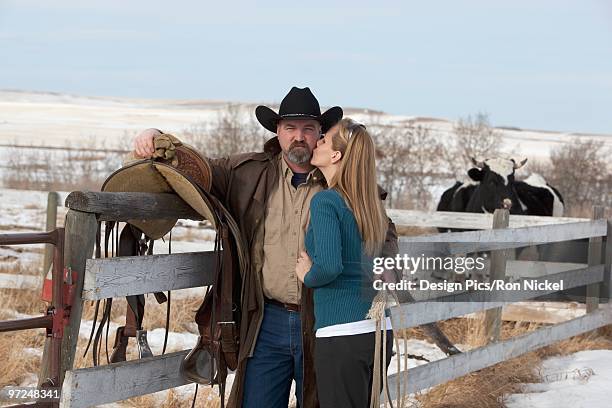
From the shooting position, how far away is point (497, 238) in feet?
22.8

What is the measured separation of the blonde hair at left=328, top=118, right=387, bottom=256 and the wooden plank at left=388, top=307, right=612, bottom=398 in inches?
73.1

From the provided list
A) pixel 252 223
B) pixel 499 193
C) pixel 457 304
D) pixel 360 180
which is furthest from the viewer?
pixel 499 193

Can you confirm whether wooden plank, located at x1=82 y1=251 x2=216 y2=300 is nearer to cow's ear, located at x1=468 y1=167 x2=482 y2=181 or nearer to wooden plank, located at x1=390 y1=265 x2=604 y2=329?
wooden plank, located at x1=390 y1=265 x2=604 y2=329

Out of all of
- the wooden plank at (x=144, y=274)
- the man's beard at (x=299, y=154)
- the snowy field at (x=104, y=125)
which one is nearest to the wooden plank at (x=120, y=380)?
the wooden plank at (x=144, y=274)

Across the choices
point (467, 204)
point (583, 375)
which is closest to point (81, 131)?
point (467, 204)

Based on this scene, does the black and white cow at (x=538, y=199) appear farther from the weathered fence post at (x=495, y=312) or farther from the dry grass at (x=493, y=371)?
the weathered fence post at (x=495, y=312)

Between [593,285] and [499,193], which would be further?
[499,193]

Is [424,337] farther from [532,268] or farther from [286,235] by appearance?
[286,235]

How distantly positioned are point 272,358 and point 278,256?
0.47 m

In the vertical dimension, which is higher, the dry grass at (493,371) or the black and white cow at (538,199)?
the black and white cow at (538,199)

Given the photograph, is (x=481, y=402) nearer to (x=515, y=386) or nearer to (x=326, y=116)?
(x=515, y=386)

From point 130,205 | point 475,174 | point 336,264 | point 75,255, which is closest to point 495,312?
point 336,264

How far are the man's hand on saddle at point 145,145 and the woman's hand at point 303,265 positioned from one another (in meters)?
0.87

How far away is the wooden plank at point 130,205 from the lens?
A: 378 cm
